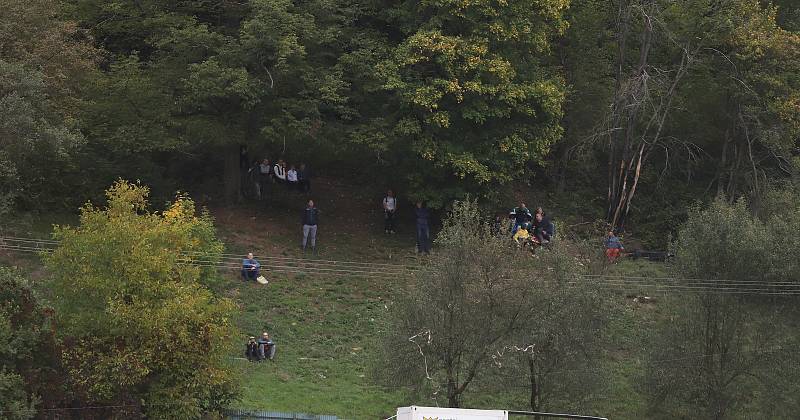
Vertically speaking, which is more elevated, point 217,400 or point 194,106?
point 194,106

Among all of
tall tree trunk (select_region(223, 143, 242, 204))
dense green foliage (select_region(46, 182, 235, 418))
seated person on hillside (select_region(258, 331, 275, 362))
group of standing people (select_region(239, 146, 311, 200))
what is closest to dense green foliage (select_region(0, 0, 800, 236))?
tall tree trunk (select_region(223, 143, 242, 204))

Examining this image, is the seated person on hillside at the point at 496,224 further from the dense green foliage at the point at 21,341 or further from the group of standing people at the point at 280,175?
the dense green foliage at the point at 21,341

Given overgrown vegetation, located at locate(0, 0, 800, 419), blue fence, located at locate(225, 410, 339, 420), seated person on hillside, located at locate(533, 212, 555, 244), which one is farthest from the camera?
seated person on hillside, located at locate(533, 212, 555, 244)

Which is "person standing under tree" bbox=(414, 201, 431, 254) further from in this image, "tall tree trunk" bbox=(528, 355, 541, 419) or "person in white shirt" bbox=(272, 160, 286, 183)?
"tall tree trunk" bbox=(528, 355, 541, 419)

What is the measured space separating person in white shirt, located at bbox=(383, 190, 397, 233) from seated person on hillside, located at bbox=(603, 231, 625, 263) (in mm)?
7959

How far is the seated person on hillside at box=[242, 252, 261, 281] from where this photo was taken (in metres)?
44.5

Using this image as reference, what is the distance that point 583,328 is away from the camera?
120 ft

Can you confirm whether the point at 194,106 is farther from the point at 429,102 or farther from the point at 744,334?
the point at 744,334

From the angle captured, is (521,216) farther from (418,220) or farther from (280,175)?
(280,175)

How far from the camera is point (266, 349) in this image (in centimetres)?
4044

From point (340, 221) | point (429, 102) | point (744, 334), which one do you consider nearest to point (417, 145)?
point (429, 102)

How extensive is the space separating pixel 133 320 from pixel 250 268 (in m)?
12.2

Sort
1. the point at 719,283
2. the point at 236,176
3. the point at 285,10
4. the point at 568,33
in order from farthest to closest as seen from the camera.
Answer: the point at 568,33 → the point at 236,176 → the point at 285,10 → the point at 719,283

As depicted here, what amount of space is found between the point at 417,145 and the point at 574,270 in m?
12.5
